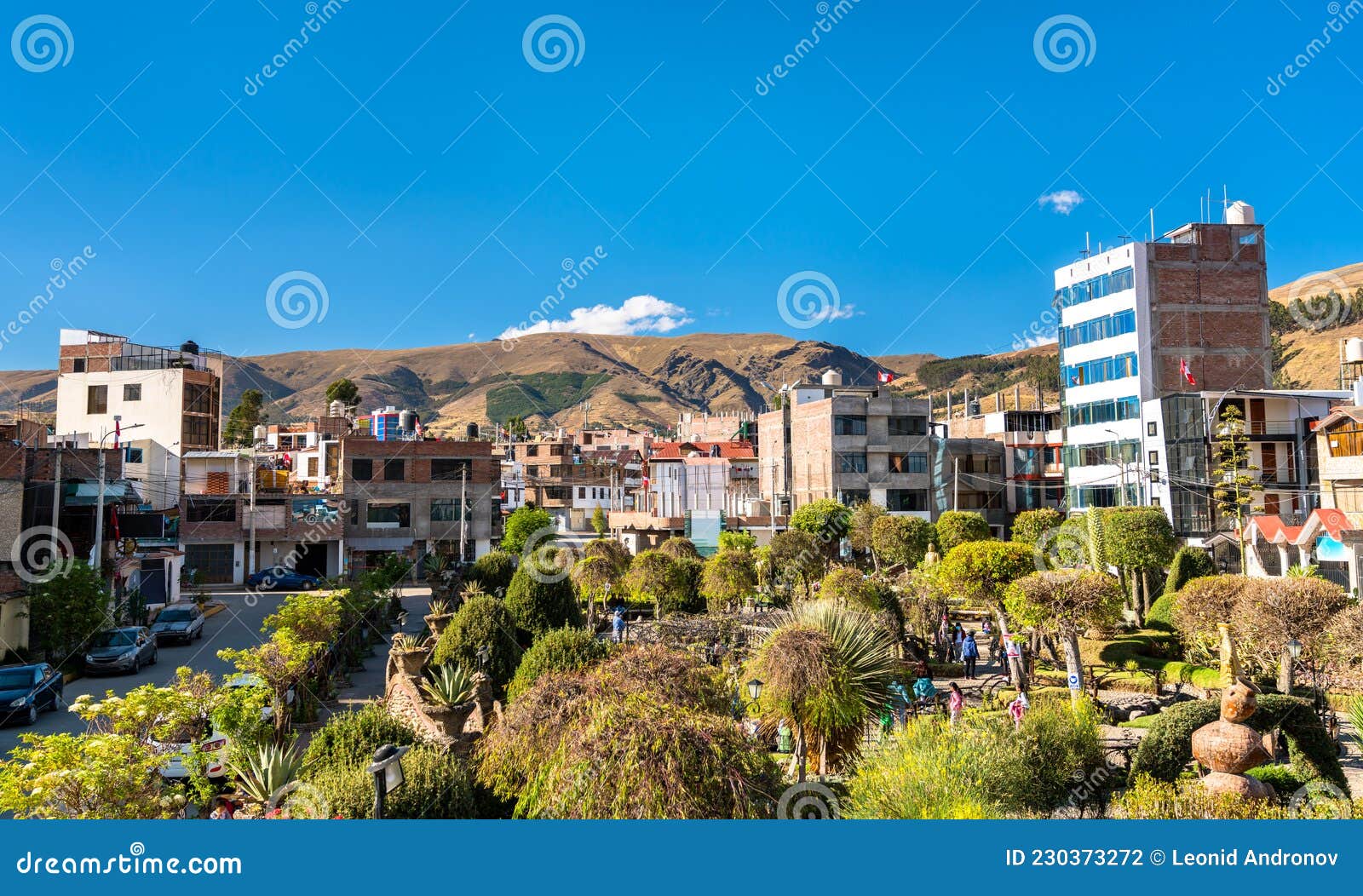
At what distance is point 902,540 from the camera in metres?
44.1

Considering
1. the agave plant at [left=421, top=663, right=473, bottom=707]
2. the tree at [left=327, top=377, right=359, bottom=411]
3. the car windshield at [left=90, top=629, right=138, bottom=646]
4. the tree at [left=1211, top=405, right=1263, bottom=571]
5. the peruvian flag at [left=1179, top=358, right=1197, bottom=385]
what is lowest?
the car windshield at [left=90, top=629, right=138, bottom=646]

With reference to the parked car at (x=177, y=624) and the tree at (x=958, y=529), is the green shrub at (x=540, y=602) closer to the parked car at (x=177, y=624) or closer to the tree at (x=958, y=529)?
→ the parked car at (x=177, y=624)

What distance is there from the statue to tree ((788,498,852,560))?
38.7 m

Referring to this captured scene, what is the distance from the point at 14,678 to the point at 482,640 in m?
9.55

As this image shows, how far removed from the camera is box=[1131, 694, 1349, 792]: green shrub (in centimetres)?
1270

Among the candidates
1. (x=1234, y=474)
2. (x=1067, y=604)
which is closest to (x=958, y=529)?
(x=1234, y=474)

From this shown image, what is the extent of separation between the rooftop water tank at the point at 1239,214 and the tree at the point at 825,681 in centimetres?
4359

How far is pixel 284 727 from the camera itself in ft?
58.1

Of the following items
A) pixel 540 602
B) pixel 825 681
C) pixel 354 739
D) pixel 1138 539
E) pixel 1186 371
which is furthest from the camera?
pixel 1186 371

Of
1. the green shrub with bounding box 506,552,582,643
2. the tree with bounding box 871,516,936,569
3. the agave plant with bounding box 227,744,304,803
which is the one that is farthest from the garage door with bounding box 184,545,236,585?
the agave plant with bounding box 227,744,304,803

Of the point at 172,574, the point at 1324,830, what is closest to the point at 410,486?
the point at 172,574

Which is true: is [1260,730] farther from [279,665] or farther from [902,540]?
[902,540]

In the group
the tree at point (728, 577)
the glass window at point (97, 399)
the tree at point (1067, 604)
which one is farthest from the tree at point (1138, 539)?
the glass window at point (97, 399)

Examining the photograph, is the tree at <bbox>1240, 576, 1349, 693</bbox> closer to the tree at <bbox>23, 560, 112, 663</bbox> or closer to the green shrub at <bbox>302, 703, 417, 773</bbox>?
the green shrub at <bbox>302, 703, 417, 773</bbox>
